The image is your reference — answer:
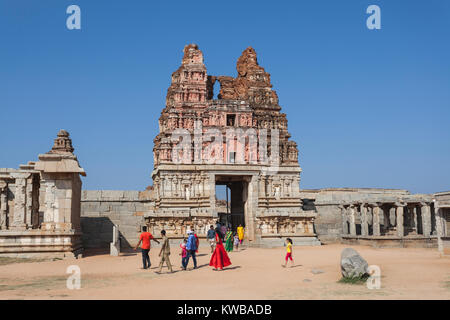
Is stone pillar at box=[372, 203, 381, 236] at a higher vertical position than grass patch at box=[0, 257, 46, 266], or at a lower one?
higher

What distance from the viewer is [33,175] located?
22.1 meters

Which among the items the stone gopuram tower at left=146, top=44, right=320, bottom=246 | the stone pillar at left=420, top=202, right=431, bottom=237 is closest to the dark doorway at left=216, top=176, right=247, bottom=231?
the stone gopuram tower at left=146, top=44, right=320, bottom=246

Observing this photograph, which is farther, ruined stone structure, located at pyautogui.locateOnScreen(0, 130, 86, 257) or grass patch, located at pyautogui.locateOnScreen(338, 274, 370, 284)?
ruined stone structure, located at pyautogui.locateOnScreen(0, 130, 86, 257)

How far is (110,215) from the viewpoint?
29.2m

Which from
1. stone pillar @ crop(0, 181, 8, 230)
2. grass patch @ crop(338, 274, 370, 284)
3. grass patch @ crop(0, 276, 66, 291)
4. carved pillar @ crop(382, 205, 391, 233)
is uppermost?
stone pillar @ crop(0, 181, 8, 230)

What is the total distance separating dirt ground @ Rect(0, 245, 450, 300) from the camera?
35.2 feet

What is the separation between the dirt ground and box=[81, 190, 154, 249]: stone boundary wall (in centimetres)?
950

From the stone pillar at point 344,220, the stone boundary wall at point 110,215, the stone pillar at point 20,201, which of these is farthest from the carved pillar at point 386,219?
the stone pillar at point 20,201

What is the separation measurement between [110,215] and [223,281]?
57.5 feet

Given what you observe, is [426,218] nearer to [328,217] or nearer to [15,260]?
[328,217]

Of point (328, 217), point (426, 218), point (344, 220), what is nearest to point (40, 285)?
point (426, 218)

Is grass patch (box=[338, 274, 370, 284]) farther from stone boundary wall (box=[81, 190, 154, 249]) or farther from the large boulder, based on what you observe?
stone boundary wall (box=[81, 190, 154, 249])

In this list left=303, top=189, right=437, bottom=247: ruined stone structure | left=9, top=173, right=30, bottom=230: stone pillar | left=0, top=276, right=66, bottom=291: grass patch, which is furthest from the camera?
left=303, top=189, right=437, bottom=247: ruined stone structure
